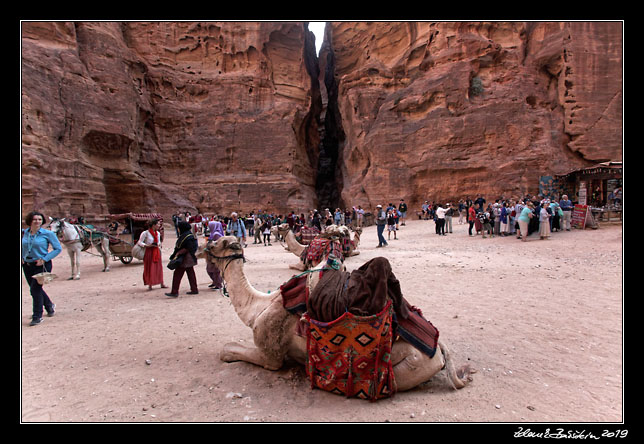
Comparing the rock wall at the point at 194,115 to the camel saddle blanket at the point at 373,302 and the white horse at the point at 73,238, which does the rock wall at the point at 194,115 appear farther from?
the camel saddle blanket at the point at 373,302

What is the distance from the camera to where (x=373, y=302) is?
285 centimetres

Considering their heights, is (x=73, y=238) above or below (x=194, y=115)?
below

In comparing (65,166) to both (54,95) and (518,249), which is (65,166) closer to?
(54,95)

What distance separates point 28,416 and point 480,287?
22.2 feet

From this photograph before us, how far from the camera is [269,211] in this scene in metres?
32.9

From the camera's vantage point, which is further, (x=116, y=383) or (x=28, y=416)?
(x=116, y=383)

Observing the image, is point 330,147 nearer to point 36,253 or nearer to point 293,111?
point 293,111

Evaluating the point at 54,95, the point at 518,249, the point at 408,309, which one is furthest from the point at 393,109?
the point at 408,309

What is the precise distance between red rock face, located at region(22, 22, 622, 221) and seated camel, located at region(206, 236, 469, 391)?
2341cm

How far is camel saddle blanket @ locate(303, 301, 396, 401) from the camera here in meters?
2.86

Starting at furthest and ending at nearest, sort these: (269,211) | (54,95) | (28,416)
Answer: (269,211) → (54,95) → (28,416)

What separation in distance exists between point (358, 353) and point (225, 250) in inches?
75.6

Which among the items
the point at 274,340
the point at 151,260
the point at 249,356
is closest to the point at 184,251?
the point at 151,260

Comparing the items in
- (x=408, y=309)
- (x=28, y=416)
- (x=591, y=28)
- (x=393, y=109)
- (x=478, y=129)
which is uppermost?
(x=591, y=28)
